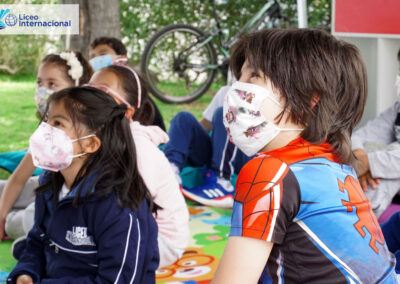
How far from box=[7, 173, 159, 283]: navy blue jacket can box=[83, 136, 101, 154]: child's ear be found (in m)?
0.19

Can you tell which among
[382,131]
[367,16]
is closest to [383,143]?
[382,131]

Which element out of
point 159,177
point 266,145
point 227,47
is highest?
point 227,47

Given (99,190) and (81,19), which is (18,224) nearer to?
(99,190)

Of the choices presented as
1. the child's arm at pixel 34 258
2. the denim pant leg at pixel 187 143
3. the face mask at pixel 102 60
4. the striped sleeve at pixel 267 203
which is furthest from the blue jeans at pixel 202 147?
the striped sleeve at pixel 267 203

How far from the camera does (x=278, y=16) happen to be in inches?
254

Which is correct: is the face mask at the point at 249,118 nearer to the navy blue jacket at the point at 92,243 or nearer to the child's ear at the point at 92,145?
the navy blue jacket at the point at 92,243

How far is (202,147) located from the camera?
12.9 feet

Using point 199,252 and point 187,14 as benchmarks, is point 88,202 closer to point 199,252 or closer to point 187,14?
point 199,252

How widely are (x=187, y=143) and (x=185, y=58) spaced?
10.2ft

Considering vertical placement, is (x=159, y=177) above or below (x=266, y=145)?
below

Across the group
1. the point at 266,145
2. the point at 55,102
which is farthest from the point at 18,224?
the point at 266,145

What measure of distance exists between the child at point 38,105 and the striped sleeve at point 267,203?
190cm

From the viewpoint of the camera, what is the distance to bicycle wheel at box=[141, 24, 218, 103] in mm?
6609

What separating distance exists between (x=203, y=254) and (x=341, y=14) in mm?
→ 2022
